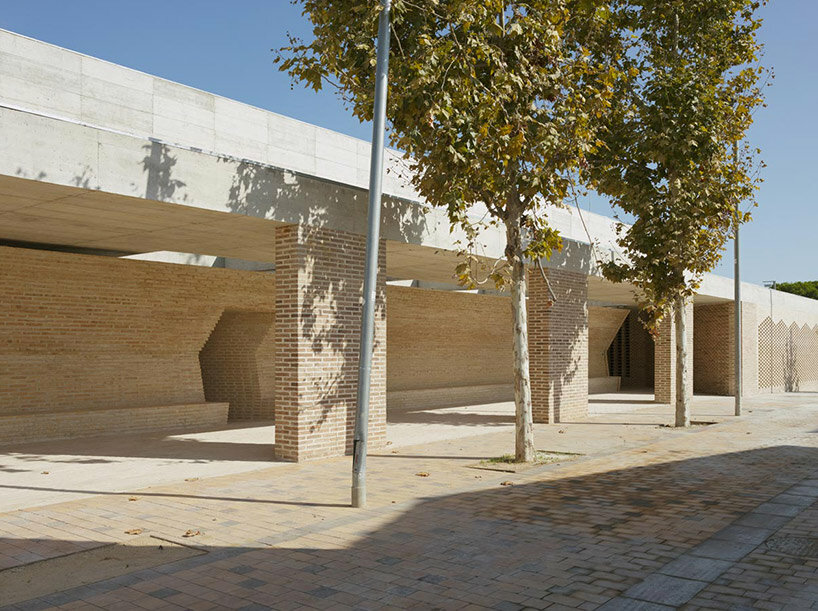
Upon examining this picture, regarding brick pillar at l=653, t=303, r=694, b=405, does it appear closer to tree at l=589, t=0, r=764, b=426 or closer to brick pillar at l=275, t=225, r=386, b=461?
tree at l=589, t=0, r=764, b=426

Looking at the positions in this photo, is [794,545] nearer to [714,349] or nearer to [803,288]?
[714,349]

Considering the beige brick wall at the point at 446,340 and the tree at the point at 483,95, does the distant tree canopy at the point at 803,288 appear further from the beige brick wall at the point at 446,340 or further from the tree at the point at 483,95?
the tree at the point at 483,95

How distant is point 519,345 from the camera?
1044 centimetres

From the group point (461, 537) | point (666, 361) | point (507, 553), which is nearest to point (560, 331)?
point (666, 361)

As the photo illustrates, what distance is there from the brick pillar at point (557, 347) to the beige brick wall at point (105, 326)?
593 centimetres

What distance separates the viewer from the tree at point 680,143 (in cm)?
1341

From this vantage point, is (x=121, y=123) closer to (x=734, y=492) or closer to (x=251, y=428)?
(x=251, y=428)

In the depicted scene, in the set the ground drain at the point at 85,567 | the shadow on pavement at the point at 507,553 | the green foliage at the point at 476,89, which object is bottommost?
the ground drain at the point at 85,567

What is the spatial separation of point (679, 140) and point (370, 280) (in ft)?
27.5

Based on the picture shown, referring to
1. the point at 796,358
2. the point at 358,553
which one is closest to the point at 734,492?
the point at 358,553

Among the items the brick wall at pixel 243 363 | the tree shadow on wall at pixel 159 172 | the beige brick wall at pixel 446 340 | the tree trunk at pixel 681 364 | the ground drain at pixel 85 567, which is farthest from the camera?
the beige brick wall at pixel 446 340

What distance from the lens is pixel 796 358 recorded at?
106ft

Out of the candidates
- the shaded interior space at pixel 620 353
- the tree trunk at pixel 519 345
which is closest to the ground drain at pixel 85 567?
the tree trunk at pixel 519 345

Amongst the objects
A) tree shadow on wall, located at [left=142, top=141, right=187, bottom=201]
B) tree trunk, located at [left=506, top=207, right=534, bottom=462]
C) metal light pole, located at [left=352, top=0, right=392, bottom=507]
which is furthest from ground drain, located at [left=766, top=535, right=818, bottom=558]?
tree shadow on wall, located at [left=142, top=141, right=187, bottom=201]
